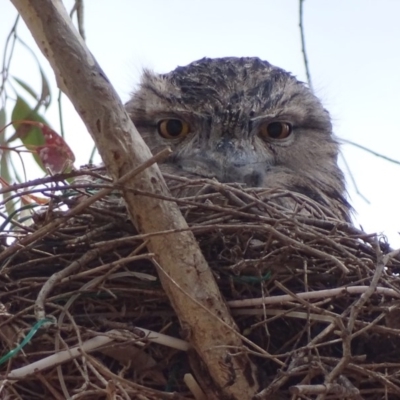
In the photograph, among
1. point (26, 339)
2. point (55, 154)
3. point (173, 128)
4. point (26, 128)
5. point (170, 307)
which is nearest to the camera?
point (26, 339)

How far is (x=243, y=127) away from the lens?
2.41 metres

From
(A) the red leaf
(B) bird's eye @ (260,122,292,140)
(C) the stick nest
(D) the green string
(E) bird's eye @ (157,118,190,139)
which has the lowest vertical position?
(D) the green string

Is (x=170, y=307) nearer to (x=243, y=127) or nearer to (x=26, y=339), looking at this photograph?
(x=26, y=339)

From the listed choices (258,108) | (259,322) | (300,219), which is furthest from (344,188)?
(259,322)

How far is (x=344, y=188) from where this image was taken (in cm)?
270

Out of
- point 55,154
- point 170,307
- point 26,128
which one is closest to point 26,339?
point 170,307

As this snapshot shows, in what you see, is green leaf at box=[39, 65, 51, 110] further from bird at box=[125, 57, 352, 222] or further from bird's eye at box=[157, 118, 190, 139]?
bird's eye at box=[157, 118, 190, 139]

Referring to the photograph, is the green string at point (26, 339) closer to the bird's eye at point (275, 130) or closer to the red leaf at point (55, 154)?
the red leaf at point (55, 154)

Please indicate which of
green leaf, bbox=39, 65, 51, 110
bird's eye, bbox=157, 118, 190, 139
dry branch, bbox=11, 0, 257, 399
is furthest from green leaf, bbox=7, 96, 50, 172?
dry branch, bbox=11, 0, 257, 399

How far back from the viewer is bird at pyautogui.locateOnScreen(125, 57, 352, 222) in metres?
2.37

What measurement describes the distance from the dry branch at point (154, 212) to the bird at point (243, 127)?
0.57 meters

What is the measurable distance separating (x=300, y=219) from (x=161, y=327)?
38 centimetres

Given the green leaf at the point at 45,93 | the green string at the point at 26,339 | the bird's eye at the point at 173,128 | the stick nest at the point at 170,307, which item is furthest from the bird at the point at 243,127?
the green string at the point at 26,339

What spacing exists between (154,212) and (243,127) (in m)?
0.79
